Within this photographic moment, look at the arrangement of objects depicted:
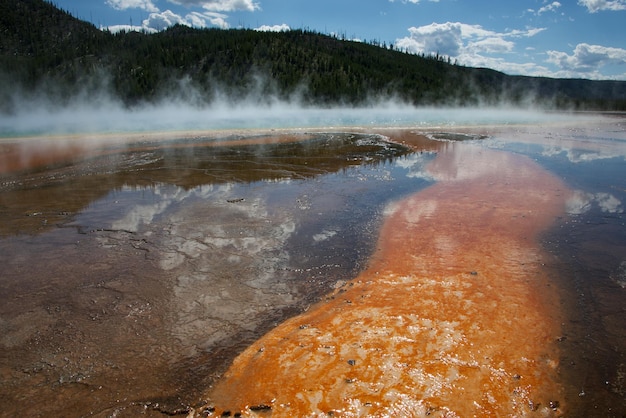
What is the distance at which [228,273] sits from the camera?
16.2ft

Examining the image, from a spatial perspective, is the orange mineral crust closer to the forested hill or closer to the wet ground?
the wet ground

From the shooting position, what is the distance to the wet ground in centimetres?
312

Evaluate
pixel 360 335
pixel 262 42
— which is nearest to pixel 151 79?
pixel 262 42

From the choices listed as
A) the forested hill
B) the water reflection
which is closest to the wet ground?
the water reflection

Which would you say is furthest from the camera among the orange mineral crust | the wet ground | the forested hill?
the forested hill

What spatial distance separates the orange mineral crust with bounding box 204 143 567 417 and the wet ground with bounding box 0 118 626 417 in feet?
0.14

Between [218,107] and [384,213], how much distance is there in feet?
170

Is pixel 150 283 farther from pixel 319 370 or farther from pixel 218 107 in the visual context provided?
pixel 218 107

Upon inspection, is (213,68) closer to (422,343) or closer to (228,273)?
(228,273)

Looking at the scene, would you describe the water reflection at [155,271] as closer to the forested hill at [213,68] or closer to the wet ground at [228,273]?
the wet ground at [228,273]

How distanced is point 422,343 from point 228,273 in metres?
2.49

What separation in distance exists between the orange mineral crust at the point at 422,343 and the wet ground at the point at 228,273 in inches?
1.7

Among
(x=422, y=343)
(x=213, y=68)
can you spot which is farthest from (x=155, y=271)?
(x=213, y=68)

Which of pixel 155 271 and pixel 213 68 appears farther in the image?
pixel 213 68
